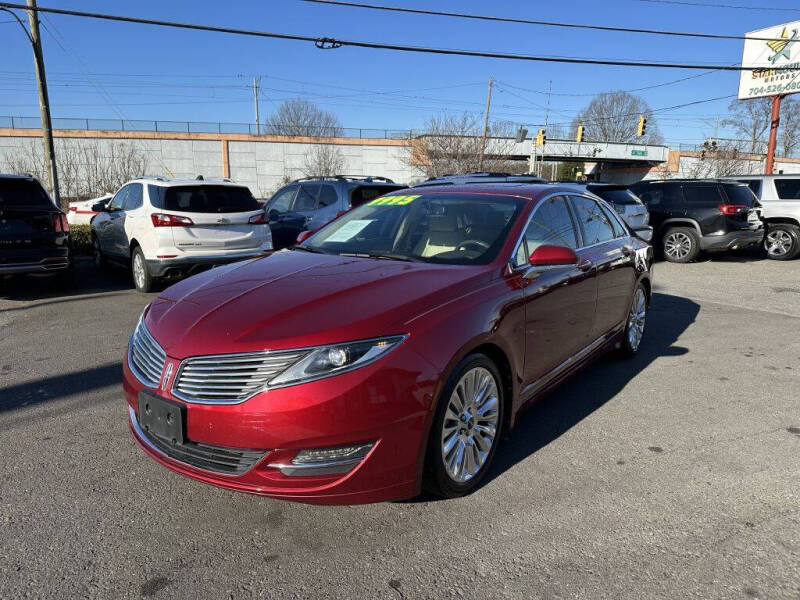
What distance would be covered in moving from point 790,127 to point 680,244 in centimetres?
7315

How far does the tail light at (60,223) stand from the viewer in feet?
25.6

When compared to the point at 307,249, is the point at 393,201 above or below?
above

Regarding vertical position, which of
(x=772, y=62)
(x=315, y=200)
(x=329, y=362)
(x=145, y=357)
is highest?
(x=772, y=62)

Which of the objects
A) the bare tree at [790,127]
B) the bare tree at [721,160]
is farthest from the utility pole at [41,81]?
the bare tree at [790,127]

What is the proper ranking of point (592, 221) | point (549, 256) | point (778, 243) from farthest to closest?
point (778, 243), point (592, 221), point (549, 256)

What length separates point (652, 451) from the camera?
348 centimetres

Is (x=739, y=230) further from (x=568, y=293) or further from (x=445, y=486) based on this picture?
(x=445, y=486)

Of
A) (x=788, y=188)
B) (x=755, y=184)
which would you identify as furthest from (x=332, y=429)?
(x=755, y=184)

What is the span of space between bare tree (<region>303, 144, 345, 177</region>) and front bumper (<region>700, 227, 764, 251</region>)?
40.6m

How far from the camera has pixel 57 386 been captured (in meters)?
4.48

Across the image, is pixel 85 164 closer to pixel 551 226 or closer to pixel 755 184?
pixel 755 184

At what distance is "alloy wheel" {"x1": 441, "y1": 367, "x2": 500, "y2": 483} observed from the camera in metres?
2.74

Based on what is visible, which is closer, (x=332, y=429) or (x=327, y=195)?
(x=332, y=429)

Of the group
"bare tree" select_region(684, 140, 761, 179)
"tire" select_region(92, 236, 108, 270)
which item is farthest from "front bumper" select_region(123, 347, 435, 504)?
"bare tree" select_region(684, 140, 761, 179)
